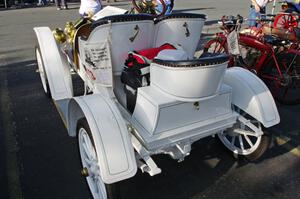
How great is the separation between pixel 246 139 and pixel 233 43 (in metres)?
2.09

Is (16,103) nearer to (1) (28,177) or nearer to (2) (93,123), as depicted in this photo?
(1) (28,177)

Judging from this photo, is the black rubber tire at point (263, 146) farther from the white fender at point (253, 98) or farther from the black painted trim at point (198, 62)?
the black painted trim at point (198, 62)

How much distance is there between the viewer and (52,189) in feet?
8.92

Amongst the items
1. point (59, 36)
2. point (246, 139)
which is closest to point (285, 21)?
point (246, 139)

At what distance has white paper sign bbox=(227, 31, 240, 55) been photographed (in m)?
4.57

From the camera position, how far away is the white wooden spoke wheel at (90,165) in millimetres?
2324

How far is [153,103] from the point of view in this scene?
2.17 m

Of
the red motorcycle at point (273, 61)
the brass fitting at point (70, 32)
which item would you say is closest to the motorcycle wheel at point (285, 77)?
the red motorcycle at point (273, 61)

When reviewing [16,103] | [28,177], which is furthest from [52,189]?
[16,103]

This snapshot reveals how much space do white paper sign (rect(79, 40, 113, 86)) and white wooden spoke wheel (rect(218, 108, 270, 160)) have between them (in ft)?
4.24

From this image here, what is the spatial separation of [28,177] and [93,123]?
1.22 m

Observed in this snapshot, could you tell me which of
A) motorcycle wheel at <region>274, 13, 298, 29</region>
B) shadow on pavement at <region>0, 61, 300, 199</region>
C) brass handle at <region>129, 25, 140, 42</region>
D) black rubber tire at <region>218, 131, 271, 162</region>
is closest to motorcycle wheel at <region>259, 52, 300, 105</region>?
shadow on pavement at <region>0, 61, 300, 199</region>

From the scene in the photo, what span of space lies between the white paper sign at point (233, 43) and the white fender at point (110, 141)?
9.54 feet

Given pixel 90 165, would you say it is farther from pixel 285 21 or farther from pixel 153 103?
pixel 285 21
